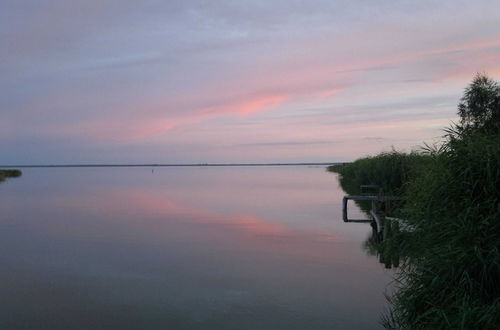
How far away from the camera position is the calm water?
9.48m

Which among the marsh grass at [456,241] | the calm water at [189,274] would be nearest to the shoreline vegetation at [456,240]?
the marsh grass at [456,241]

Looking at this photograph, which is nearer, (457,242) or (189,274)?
(457,242)

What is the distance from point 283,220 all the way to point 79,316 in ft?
48.9

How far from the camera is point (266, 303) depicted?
1029cm

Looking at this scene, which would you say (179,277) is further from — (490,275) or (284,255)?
(490,275)

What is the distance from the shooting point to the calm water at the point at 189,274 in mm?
9477

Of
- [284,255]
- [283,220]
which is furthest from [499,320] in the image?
[283,220]

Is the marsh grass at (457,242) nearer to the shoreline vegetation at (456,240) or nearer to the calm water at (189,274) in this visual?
the shoreline vegetation at (456,240)

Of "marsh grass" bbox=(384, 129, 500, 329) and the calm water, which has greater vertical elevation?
"marsh grass" bbox=(384, 129, 500, 329)

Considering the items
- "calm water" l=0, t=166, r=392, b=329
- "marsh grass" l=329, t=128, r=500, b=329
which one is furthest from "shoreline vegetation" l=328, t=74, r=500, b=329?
"calm water" l=0, t=166, r=392, b=329

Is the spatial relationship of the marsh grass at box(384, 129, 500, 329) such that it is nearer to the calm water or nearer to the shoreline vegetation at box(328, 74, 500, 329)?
the shoreline vegetation at box(328, 74, 500, 329)

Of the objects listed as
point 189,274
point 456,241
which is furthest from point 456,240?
point 189,274

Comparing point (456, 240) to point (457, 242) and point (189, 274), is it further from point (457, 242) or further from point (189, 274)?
point (189, 274)

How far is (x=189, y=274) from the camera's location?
12938mm
